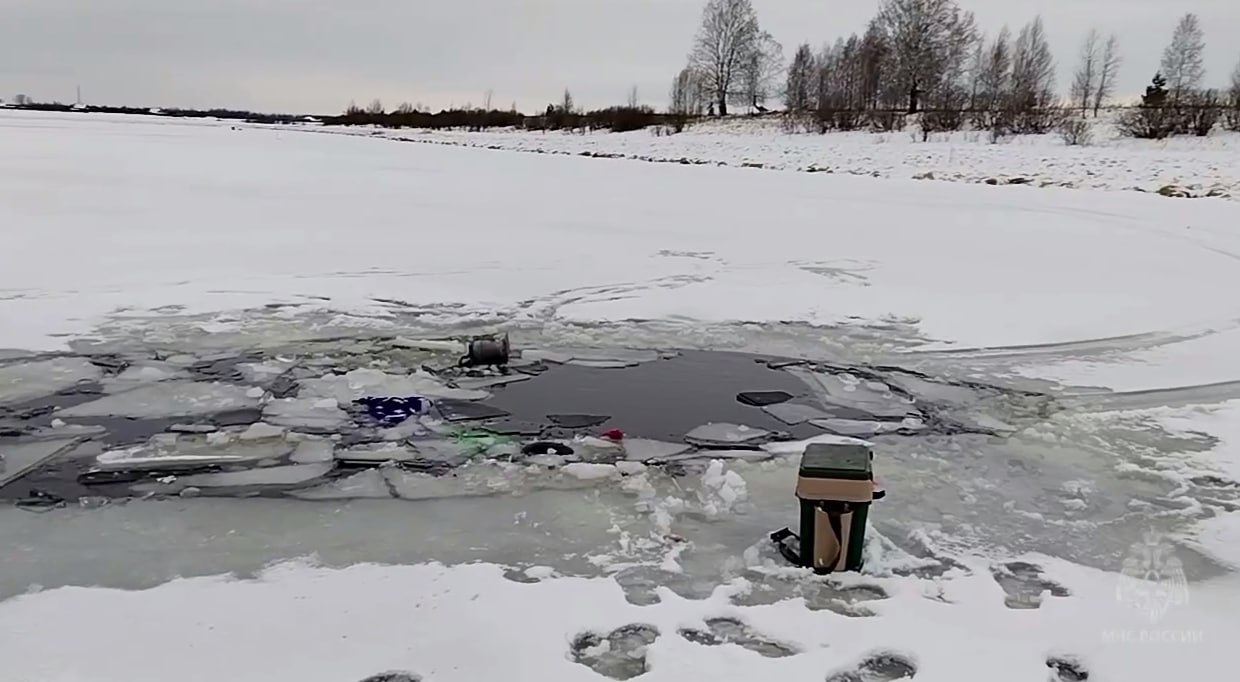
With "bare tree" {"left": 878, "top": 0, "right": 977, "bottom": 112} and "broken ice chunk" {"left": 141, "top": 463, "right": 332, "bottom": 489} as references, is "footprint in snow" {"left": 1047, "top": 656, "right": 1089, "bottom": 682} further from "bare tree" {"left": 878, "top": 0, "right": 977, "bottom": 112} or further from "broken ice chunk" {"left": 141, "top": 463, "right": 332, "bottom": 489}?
"bare tree" {"left": 878, "top": 0, "right": 977, "bottom": 112}

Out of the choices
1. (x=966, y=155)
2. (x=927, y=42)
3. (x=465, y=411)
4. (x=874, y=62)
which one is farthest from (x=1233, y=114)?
(x=465, y=411)

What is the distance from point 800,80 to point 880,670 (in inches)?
2062

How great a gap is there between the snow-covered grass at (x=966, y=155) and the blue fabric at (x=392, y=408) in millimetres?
14891

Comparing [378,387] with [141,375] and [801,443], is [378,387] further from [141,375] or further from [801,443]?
[801,443]

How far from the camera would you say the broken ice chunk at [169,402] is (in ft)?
14.4

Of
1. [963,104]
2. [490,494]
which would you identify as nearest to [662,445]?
[490,494]

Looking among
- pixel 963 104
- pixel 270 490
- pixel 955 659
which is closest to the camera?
pixel 955 659

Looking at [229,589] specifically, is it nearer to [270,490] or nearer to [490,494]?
[270,490]

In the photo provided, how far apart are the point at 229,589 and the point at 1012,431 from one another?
341cm

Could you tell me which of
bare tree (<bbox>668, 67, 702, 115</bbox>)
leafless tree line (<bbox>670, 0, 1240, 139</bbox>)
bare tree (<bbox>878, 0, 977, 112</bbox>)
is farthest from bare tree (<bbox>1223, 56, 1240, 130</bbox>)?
bare tree (<bbox>668, 67, 702, 115</bbox>)

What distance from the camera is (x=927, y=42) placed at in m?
39.5

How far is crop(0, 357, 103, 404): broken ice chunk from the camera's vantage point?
4.66 m

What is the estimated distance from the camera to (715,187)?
1734cm

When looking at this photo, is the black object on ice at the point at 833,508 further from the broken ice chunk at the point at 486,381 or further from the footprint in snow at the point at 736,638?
the broken ice chunk at the point at 486,381
